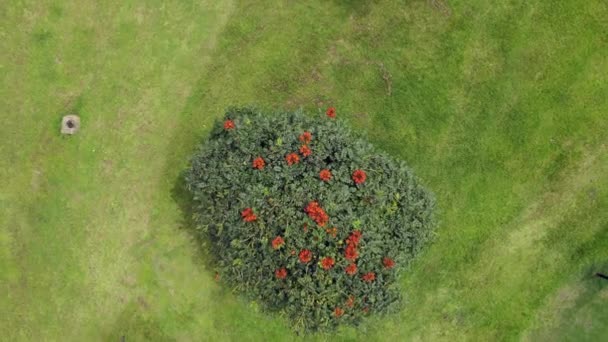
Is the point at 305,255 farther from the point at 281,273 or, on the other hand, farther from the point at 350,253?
the point at 350,253

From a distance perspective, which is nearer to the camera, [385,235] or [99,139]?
[385,235]

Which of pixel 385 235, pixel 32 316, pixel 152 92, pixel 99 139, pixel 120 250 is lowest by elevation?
pixel 32 316

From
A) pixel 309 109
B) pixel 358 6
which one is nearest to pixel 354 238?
pixel 309 109

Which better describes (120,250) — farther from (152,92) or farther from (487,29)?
(487,29)

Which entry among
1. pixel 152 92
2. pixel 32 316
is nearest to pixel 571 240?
pixel 152 92

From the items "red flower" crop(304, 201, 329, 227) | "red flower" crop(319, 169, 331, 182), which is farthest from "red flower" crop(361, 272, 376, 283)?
"red flower" crop(319, 169, 331, 182)

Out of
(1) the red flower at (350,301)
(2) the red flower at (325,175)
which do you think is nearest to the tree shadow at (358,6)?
(2) the red flower at (325,175)

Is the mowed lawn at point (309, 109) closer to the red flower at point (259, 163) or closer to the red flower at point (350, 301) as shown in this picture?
the red flower at point (350, 301)
